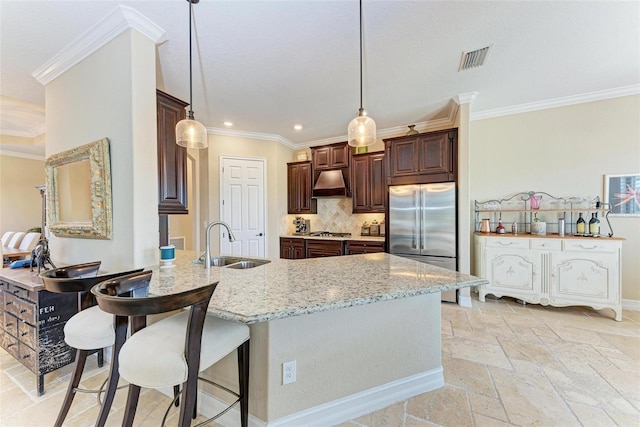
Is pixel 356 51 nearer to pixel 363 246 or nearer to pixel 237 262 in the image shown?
pixel 237 262

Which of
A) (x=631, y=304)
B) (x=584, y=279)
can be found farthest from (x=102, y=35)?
(x=631, y=304)

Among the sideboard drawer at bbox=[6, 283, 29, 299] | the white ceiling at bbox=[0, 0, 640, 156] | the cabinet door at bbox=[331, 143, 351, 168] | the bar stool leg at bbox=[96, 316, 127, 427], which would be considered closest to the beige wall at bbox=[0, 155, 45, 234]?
the white ceiling at bbox=[0, 0, 640, 156]

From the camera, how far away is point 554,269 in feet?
10.5

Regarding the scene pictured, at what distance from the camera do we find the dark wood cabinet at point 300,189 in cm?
514

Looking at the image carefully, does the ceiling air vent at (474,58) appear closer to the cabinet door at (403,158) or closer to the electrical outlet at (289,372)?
the cabinet door at (403,158)

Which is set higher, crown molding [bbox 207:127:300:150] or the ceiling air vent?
the ceiling air vent

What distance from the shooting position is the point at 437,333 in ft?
6.34

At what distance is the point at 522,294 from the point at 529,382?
5.76 ft

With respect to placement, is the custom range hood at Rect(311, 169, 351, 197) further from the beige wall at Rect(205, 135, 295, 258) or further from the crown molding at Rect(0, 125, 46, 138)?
the crown molding at Rect(0, 125, 46, 138)

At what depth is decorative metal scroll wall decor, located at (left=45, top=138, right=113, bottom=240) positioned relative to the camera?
207cm

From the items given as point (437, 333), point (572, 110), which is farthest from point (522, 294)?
point (572, 110)

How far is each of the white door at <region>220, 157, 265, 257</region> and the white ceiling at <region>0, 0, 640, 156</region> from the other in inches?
46.0

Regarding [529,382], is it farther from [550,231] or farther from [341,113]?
[341,113]

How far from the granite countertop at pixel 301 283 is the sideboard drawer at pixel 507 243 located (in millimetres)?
2106
